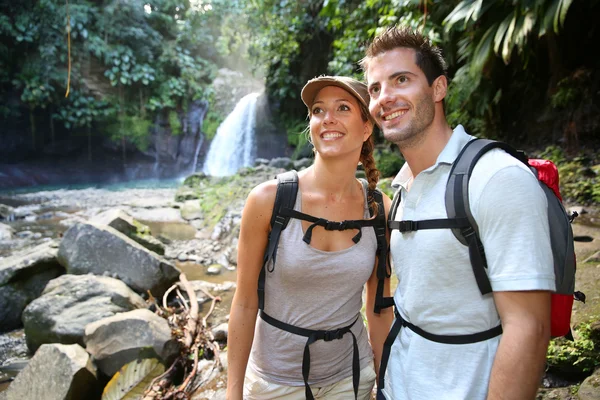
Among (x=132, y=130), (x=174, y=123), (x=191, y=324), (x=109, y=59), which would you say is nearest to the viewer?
(x=191, y=324)

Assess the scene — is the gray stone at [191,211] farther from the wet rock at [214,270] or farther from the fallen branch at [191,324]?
the fallen branch at [191,324]

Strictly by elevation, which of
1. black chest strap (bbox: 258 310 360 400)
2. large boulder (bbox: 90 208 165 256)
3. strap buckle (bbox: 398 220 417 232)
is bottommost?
large boulder (bbox: 90 208 165 256)

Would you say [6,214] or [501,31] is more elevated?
[501,31]

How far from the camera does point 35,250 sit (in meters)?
5.86

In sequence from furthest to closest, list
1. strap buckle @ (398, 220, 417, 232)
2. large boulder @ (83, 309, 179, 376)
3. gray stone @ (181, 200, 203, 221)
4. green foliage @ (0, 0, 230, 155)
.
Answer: green foliage @ (0, 0, 230, 155)
gray stone @ (181, 200, 203, 221)
large boulder @ (83, 309, 179, 376)
strap buckle @ (398, 220, 417, 232)

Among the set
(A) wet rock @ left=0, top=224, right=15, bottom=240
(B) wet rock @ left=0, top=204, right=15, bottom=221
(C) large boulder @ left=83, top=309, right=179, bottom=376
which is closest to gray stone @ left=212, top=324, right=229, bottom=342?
(C) large boulder @ left=83, top=309, right=179, bottom=376

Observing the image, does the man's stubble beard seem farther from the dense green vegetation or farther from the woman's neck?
the dense green vegetation

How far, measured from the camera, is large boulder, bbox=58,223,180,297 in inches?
213

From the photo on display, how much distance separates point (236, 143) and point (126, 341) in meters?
17.4

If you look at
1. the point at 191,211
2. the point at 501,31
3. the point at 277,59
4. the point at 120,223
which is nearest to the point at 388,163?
the point at 501,31

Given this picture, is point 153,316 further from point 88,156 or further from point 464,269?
point 88,156

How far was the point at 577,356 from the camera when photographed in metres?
2.28

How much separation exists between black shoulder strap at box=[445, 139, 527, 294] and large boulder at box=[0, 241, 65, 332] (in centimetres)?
586

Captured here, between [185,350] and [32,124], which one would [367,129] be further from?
[32,124]
